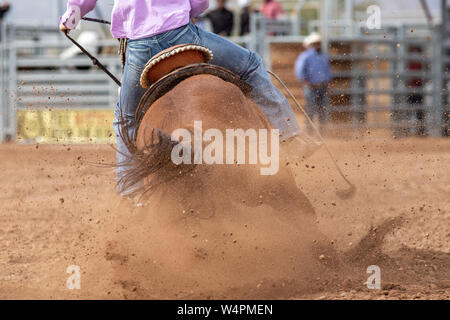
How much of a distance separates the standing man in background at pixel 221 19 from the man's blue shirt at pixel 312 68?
1360 millimetres

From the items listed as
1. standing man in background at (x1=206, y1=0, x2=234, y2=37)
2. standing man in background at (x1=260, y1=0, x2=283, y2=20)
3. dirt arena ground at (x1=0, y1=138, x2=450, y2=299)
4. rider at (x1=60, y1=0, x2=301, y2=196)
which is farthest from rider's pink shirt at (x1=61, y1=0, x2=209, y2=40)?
standing man in background at (x1=260, y1=0, x2=283, y2=20)

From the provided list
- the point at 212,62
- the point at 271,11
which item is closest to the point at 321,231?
the point at 212,62

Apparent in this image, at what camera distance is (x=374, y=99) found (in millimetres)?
11719

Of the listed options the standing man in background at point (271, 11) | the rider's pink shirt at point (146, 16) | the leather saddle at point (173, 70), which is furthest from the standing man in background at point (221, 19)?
the leather saddle at point (173, 70)

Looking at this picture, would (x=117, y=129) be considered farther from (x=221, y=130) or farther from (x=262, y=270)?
(x=262, y=270)

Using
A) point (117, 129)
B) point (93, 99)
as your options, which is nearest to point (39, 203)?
point (117, 129)

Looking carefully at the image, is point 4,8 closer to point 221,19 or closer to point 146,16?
point 221,19

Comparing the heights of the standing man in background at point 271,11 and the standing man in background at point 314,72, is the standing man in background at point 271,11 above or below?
above

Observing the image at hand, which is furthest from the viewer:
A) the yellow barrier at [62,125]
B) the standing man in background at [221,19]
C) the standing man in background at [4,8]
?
the standing man in background at [4,8]

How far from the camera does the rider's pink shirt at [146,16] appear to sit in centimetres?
317

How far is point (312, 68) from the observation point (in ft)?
34.3

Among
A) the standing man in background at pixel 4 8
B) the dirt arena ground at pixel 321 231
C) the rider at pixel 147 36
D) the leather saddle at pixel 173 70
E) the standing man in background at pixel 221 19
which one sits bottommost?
the dirt arena ground at pixel 321 231

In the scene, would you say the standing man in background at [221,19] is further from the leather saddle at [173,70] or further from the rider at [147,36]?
the leather saddle at [173,70]

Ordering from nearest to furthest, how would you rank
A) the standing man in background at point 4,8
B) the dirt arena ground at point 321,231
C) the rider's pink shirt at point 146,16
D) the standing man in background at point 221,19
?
the dirt arena ground at point 321,231, the rider's pink shirt at point 146,16, the standing man in background at point 221,19, the standing man in background at point 4,8
